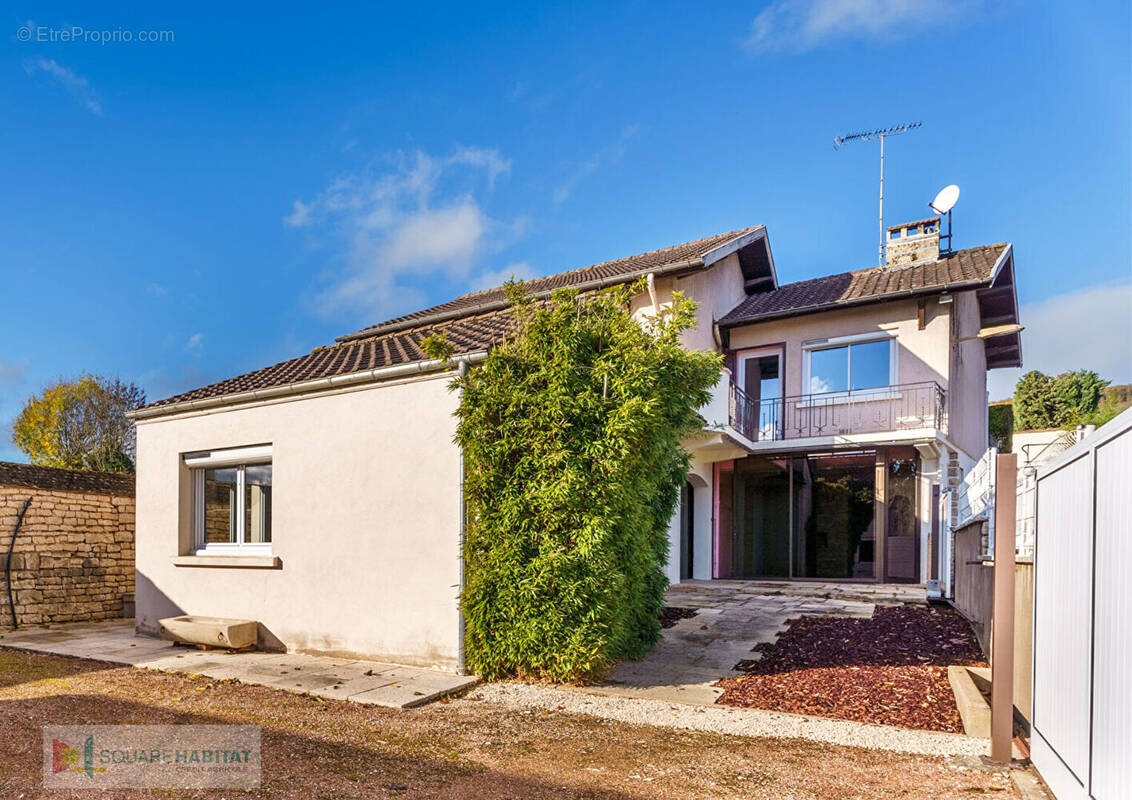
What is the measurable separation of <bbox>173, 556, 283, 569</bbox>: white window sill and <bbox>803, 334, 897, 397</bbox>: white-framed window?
12.4 metres

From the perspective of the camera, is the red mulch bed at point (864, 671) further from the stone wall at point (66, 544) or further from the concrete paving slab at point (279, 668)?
the stone wall at point (66, 544)

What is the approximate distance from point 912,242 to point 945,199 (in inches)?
48.4

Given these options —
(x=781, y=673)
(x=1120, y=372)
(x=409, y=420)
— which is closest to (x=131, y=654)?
(x=409, y=420)

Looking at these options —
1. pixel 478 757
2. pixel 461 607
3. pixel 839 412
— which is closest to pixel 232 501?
pixel 461 607

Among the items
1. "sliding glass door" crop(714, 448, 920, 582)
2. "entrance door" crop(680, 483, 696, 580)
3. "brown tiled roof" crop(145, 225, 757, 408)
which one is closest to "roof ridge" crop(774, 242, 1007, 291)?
"brown tiled roof" crop(145, 225, 757, 408)

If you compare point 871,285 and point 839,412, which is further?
point 871,285

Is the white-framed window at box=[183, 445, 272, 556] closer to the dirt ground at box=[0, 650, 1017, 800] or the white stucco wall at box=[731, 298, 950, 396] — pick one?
the dirt ground at box=[0, 650, 1017, 800]

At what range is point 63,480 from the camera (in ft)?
41.4

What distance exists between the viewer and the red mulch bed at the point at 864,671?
5.51 m

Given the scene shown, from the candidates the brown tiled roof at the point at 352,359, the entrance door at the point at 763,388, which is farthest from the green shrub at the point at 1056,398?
the brown tiled roof at the point at 352,359

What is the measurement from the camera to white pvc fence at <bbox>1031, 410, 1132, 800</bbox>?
276cm

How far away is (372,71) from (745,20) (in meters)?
6.71

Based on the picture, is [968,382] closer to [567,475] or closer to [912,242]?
[912,242]

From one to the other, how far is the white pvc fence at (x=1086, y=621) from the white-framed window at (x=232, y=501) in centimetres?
853
